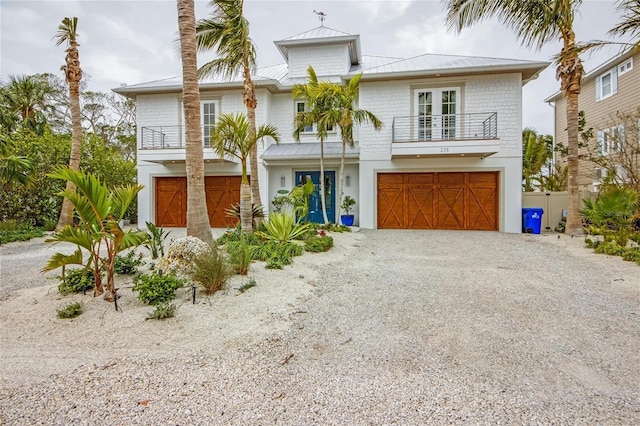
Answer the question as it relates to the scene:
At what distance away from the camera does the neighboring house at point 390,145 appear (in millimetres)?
12484

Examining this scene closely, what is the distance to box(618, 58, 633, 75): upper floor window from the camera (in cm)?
1470

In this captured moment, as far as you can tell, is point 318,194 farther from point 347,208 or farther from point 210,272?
point 210,272

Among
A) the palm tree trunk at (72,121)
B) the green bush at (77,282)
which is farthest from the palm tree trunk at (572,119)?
the palm tree trunk at (72,121)

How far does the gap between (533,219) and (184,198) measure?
46.5ft

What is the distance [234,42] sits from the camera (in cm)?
991

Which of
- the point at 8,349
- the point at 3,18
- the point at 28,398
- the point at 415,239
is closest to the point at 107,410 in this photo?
the point at 28,398

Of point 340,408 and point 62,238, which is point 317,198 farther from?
point 340,408

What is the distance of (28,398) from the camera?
2568 millimetres

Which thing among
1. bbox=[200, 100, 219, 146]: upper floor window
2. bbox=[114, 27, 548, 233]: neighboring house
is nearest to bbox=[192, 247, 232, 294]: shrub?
bbox=[114, 27, 548, 233]: neighboring house

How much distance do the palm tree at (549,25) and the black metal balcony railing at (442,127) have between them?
240 centimetres

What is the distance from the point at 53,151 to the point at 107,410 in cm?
1413

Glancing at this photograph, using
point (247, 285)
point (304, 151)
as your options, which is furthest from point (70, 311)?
point (304, 151)

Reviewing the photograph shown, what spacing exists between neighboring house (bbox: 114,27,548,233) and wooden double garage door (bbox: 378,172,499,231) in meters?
0.04

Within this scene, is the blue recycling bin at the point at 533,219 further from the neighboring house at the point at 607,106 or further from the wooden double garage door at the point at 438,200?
the neighboring house at the point at 607,106
